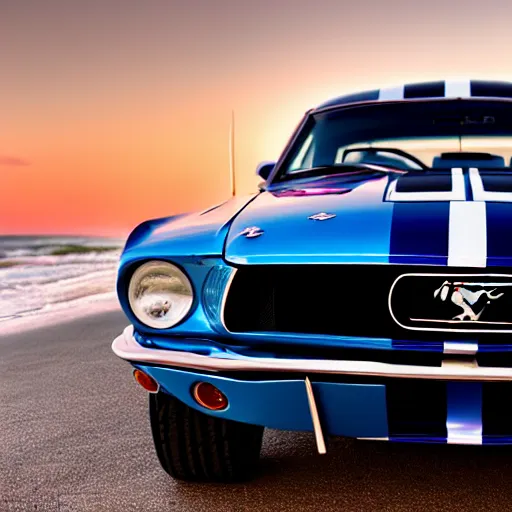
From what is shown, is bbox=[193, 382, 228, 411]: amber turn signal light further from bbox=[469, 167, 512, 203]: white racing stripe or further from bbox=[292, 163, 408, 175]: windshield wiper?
bbox=[292, 163, 408, 175]: windshield wiper

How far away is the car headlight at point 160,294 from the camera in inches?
85.3

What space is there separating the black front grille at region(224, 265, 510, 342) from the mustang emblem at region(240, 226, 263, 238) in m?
0.13

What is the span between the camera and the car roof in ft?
11.2

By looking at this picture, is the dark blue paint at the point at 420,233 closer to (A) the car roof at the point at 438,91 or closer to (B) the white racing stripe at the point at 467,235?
(B) the white racing stripe at the point at 467,235

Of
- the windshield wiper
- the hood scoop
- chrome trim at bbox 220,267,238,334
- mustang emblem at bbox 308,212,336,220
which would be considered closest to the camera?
chrome trim at bbox 220,267,238,334

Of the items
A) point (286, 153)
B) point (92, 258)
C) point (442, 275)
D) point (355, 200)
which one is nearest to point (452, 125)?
point (286, 153)

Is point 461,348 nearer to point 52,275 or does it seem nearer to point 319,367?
point 319,367

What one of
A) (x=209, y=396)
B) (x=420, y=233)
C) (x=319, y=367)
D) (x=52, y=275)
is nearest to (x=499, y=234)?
(x=420, y=233)

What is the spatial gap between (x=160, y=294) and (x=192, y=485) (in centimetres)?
64

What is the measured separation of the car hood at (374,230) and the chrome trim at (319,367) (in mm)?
241

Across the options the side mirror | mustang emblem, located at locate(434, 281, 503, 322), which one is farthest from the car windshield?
mustang emblem, located at locate(434, 281, 503, 322)

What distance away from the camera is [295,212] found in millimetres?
2355

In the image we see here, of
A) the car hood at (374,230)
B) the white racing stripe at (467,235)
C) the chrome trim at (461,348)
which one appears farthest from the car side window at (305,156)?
the chrome trim at (461,348)

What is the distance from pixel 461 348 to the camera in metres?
1.96
